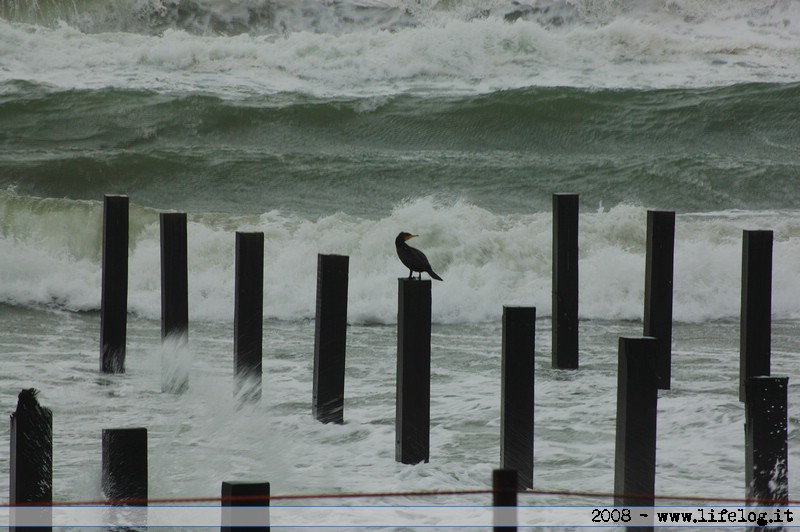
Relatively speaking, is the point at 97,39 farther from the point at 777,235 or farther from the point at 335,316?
the point at 335,316

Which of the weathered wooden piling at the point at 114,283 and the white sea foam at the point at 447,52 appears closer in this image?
the weathered wooden piling at the point at 114,283

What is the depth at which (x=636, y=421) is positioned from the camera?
10.2 ft

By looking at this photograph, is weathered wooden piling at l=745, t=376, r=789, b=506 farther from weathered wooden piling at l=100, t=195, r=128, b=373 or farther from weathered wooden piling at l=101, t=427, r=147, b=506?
weathered wooden piling at l=100, t=195, r=128, b=373

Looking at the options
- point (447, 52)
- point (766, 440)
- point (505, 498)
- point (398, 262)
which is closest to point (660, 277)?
point (766, 440)

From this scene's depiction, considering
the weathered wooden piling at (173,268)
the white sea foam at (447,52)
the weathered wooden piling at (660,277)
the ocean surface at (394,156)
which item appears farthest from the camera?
the white sea foam at (447,52)

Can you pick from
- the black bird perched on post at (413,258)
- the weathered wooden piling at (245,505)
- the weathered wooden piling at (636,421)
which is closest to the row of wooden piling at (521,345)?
the weathered wooden piling at (636,421)

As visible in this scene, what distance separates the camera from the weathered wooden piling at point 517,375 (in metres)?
3.58

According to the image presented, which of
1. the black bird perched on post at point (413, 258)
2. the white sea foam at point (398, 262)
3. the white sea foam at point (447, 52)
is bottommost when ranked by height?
the white sea foam at point (398, 262)

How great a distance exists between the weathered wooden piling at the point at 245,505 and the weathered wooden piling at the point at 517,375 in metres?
1.43

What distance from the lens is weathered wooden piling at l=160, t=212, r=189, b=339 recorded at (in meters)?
5.22

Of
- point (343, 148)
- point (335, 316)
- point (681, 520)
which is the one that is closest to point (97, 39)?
point (343, 148)

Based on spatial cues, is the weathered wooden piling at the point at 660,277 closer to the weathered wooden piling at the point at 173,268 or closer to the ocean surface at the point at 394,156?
the ocean surface at the point at 394,156

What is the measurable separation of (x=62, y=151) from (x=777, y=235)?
704 centimetres

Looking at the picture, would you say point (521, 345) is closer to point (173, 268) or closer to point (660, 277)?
point (660, 277)
